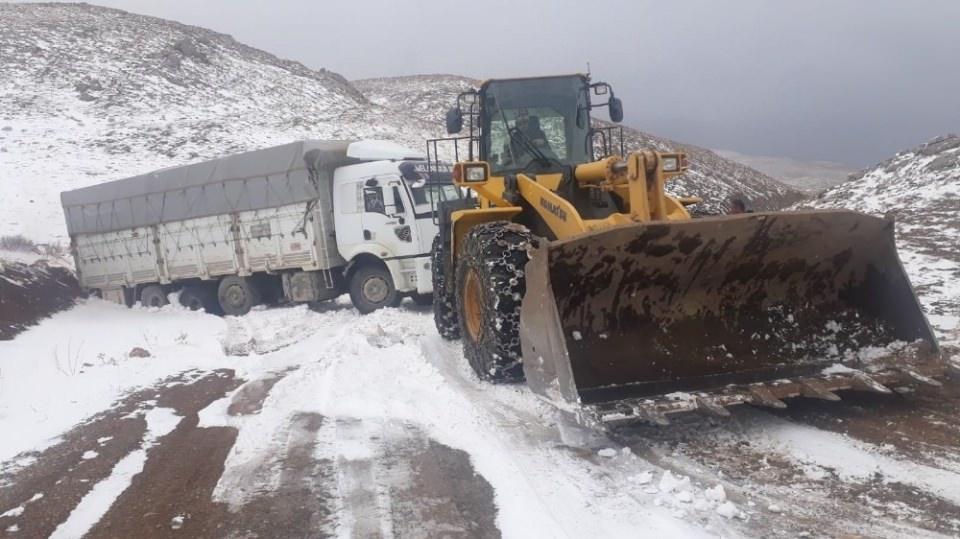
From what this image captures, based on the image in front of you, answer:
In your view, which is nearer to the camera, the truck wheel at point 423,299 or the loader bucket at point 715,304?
the loader bucket at point 715,304

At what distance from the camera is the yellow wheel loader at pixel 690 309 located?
16.8 ft

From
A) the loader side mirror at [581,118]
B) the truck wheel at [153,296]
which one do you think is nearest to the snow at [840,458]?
the loader side mirror at [581,118]

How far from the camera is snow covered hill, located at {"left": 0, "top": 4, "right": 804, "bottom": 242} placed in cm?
2939

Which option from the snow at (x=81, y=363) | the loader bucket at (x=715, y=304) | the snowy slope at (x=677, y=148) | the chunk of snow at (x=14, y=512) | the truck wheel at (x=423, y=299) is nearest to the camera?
the chunk of snow at (x=14, y=512)

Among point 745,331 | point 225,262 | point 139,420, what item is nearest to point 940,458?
point 745,331

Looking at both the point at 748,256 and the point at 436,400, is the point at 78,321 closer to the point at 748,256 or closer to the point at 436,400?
the point at 436,400

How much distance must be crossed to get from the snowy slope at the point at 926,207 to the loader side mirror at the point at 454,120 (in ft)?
13.7

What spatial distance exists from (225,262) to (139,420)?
9.82 m

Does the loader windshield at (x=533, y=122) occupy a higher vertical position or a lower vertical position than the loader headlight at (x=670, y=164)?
higher

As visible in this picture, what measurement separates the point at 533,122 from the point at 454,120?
32.5 inches

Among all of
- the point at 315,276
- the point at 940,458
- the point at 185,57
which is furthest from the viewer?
the point at 185,57

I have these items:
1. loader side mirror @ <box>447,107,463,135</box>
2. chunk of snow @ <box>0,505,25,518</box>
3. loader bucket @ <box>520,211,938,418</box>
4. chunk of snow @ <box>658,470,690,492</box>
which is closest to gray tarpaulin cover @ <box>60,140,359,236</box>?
loader side mirror @ <box>447,107,463,135</box>

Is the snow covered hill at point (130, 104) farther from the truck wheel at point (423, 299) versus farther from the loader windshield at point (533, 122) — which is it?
the loader windshield at point (533, 122)

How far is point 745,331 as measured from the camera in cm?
573
